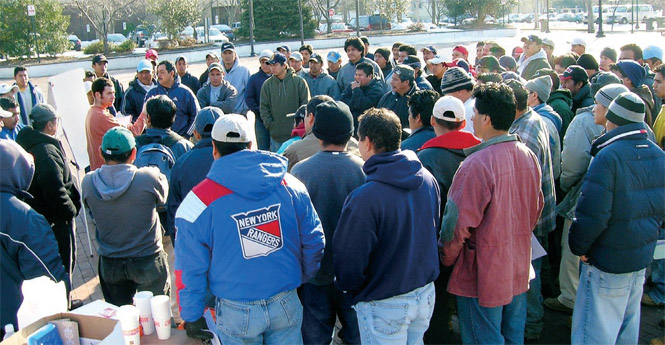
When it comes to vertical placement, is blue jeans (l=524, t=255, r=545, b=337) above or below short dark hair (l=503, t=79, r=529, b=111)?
below

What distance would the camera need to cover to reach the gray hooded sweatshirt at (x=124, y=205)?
12.2ft

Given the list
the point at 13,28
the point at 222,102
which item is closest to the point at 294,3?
the point at 13,28

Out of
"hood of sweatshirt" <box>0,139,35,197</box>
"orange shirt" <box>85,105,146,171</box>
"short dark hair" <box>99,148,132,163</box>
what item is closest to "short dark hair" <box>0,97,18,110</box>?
"orange shirt" <box>85,105,146,171</box>

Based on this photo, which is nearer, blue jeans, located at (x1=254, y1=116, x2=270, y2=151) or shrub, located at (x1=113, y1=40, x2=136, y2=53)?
blue jeans, located at (x1=254, y1=116, x2=270, y2=151)

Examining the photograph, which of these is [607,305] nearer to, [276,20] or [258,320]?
[258,320]

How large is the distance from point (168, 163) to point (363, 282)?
2473mm

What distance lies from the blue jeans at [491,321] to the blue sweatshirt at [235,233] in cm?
133

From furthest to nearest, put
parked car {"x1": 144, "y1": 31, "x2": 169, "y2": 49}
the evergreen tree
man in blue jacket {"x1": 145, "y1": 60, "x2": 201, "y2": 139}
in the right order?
the evergreen tree, parked car {"x1": 144, "y1": 31, "x2": 169, "y2": 49}, man in blue jacket {"x1": 145, "y1": 60, "x2": 201, "y2": 139}

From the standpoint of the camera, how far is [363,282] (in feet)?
9.98

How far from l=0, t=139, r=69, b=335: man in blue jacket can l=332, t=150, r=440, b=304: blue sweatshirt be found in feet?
6.65

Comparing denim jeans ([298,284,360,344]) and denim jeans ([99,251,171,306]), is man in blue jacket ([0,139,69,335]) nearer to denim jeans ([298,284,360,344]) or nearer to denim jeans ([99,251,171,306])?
denim jeans ([99,251,171,306])

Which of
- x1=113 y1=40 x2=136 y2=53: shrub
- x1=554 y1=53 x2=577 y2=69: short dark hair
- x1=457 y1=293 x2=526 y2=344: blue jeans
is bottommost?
x1=457 y1=293 x2=526 y2=344: blue jeans

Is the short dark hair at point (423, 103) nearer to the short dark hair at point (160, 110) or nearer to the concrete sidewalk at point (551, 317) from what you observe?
the concrete sidewalk at point (551, 317)

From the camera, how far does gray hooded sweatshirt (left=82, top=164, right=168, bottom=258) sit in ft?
12.2
